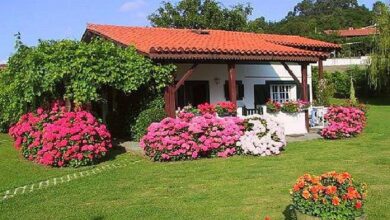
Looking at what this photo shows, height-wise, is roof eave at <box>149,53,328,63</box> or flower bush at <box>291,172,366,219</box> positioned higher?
roof eave at <box>149,53,328,63</box>

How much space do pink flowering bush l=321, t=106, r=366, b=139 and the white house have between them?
2.15 m

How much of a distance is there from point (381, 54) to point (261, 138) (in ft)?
70.5

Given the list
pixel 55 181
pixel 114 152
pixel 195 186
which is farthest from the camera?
pixel 114 152

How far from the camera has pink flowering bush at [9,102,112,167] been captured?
38.5ft

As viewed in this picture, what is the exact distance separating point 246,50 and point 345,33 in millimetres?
60975

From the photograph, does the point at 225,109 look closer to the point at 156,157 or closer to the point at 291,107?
the point at 291,107

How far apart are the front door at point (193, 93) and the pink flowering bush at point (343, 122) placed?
5.48 meters

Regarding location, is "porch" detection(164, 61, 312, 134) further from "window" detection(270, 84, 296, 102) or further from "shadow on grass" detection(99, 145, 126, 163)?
"shadow on grass" detection(99, 145, 126, 163)

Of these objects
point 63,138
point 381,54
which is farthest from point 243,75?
point 381,54

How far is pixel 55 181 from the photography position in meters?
10.0

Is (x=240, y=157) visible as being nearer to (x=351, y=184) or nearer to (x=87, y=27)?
(x=351, y=184)

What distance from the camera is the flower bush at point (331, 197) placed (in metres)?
4.92

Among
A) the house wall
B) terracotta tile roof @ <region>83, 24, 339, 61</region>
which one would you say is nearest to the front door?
the house wall

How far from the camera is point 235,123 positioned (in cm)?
1295
